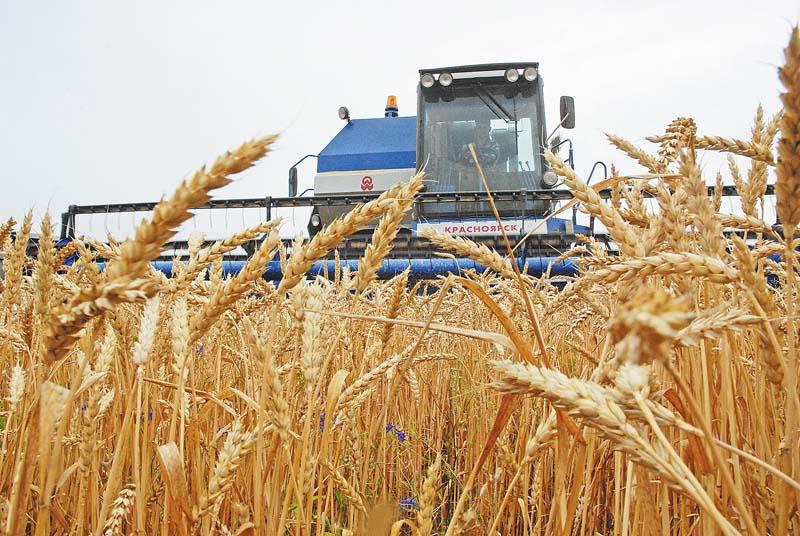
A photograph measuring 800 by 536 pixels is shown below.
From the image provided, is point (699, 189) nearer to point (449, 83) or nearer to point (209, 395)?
point (209, 395)

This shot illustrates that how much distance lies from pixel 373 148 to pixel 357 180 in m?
0.79

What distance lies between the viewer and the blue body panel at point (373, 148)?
12.5 m

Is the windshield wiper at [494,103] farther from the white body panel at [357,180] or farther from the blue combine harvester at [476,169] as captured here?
the white body panel at [357,180]

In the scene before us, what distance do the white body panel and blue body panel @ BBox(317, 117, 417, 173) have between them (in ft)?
0.35

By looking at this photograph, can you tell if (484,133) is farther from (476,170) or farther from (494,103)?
(476,170)

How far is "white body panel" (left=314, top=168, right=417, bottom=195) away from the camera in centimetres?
1234

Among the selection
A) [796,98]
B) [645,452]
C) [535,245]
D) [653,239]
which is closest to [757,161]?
[653,239]

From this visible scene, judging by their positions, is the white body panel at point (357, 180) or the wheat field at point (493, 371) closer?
the wheat field at point (493, 371)

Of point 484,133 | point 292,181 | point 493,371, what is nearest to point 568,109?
point 484,133

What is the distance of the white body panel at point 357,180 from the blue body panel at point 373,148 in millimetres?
107

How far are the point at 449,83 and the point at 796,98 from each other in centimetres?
952

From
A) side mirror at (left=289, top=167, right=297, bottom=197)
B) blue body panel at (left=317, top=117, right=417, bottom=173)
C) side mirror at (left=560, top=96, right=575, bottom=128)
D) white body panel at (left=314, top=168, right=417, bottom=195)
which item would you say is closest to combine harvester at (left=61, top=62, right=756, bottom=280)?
side mirror at (left=560, top=96, right=575, bottom=128)

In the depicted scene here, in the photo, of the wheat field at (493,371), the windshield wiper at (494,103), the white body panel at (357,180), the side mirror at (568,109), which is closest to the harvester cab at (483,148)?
the windshield wiper at (494,103)

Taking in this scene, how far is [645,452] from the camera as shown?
1.82 feet
